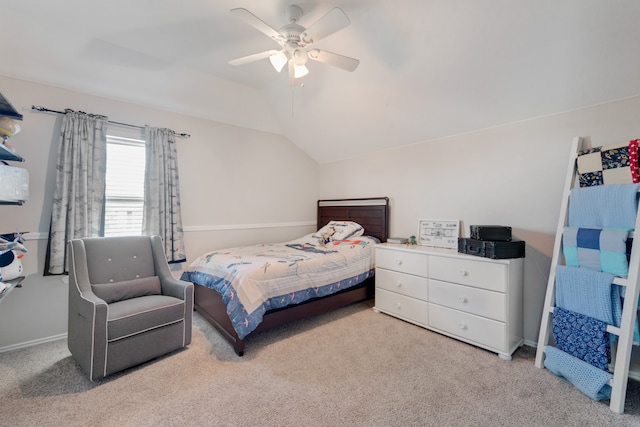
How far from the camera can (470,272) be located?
247 cm

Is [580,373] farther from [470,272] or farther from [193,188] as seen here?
[193,188]

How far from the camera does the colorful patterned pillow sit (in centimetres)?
183

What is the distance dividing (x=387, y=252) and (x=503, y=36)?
215cm

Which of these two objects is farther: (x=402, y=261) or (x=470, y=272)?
(x=402, y=261)

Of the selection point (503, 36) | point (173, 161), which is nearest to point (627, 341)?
point (503, 36)

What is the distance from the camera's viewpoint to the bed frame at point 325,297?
255 cm

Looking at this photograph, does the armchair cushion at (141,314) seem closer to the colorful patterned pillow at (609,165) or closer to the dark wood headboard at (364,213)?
the dark wood headboard at (364,213)

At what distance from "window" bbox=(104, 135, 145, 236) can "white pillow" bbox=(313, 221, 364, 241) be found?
2276 mm

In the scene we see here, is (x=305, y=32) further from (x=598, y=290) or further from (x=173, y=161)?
(x=598, y=290)

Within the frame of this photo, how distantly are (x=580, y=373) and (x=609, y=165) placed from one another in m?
1.43

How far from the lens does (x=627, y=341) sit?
1671 mm

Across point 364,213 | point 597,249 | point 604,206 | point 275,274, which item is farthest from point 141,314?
point 604,206

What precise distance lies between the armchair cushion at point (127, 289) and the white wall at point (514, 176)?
9.28 feet

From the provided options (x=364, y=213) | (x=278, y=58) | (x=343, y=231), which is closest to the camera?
(x=278, y=58)
